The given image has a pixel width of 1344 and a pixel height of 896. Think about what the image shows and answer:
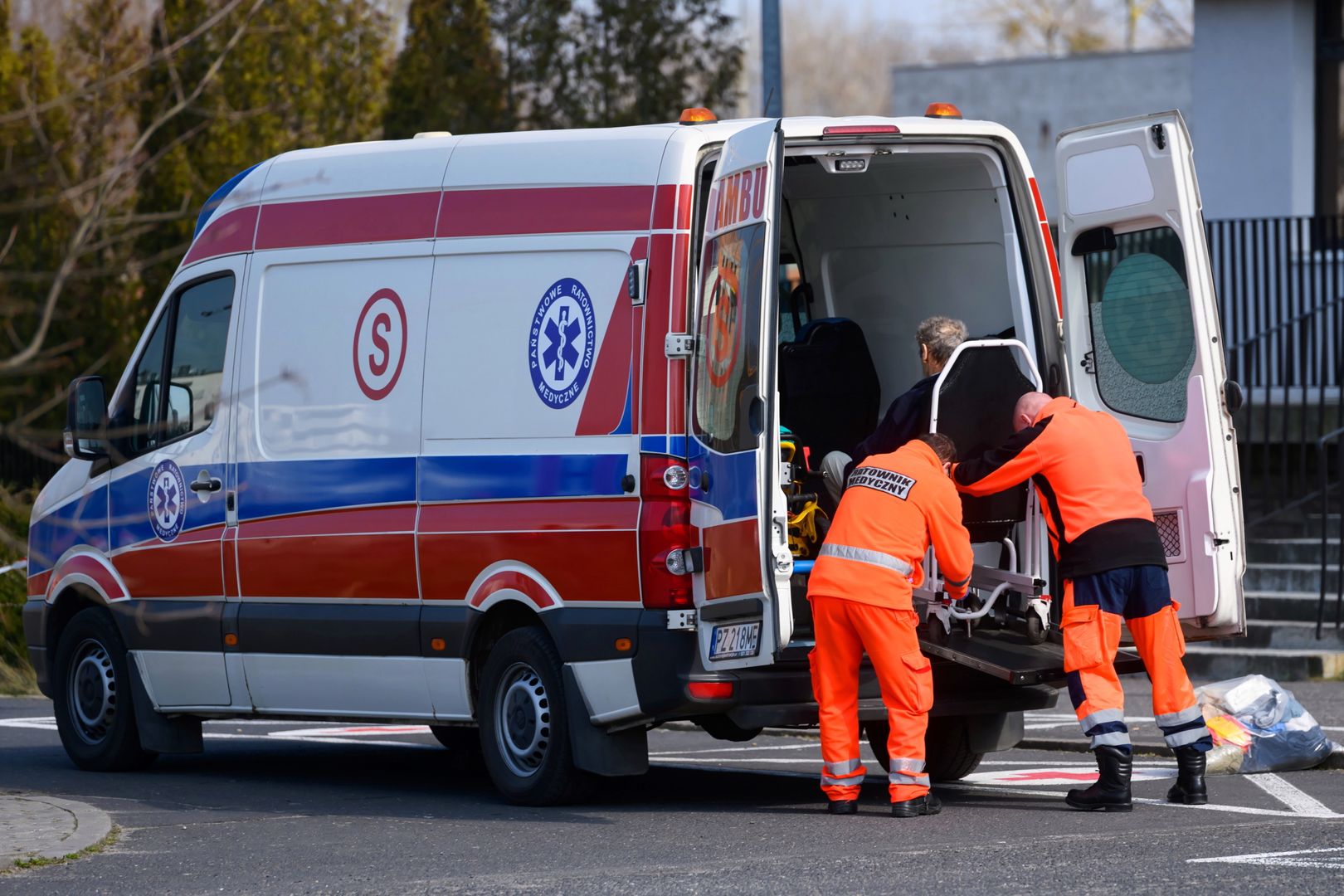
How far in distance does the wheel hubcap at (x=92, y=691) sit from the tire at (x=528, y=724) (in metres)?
2.42

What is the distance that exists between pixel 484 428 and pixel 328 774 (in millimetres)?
2543

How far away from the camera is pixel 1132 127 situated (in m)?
8.55

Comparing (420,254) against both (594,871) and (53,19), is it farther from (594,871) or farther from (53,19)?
(53,19)

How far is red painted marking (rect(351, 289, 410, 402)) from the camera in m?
8.77

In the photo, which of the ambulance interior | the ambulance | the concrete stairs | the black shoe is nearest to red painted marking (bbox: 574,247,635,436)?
the ambulance

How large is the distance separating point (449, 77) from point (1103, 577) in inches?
466

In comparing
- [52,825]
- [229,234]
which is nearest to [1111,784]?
[52,825]

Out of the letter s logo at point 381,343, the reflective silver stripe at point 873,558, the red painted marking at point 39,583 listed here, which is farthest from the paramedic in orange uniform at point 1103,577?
the red painted marking at point 39,583

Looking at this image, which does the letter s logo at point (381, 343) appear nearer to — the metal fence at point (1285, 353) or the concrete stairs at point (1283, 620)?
the concrete stairs at point (1283, 620)

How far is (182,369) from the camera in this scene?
986 cm

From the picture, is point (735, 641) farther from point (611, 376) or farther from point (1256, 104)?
point (1256, 104)

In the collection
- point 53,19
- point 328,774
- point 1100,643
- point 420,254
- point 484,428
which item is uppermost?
point 53,19

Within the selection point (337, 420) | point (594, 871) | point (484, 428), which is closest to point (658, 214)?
point (484, 428)

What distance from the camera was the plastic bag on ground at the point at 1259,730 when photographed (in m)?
9.39
